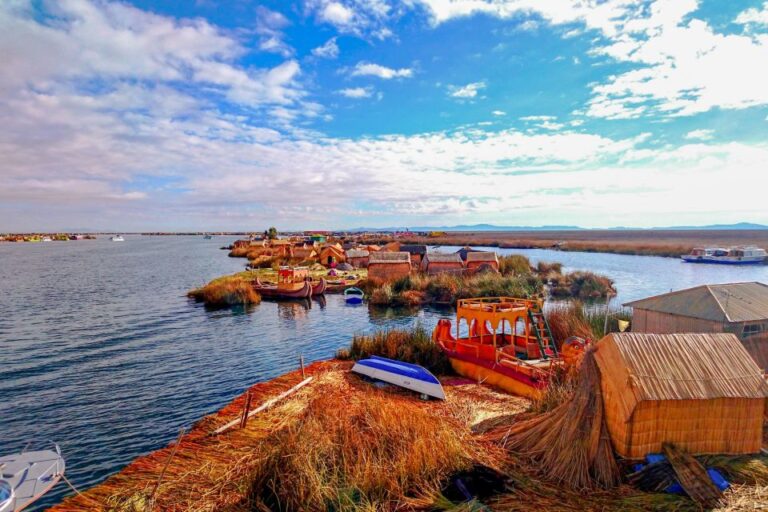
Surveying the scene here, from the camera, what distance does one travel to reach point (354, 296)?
38.5 meters

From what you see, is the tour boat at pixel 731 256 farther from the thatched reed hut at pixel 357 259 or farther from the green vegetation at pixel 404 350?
the green vegetation at pixel 404 350

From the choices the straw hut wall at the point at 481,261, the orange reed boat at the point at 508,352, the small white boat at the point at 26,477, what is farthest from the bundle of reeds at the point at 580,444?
the straw hut wall at the point at 481,261

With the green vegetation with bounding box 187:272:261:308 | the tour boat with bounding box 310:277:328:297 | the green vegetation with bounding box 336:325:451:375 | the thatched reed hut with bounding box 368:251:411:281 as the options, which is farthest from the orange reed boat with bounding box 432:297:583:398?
the thatched reed hut with bounding box 368:251:411:281

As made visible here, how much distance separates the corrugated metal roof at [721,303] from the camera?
43.5ft

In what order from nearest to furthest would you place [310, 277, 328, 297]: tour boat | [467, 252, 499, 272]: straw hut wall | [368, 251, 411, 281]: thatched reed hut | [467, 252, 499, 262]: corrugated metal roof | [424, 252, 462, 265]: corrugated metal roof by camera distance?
[310, 277, 328, 297]: tour boat
[368, 251, 411, 281]: thatched reed hut
[467, 252, 499, 272]: straw hut wall
[424, 252, 462, 265]: corrugated metal roof
[467, 252, 499, 262]: corrugated metal roof

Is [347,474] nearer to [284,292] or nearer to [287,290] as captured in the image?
[287,290]

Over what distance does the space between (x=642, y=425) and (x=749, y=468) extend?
Result: 1.76 meters

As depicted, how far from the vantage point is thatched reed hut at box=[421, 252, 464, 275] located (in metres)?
44.3

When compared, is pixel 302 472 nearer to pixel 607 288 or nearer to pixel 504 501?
pixel 504 501

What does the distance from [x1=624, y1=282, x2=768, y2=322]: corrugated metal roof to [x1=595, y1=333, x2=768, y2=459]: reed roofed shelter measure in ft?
25.2

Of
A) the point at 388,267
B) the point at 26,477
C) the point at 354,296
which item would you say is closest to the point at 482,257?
the point at 388,267

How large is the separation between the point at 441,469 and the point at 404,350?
34.7ft

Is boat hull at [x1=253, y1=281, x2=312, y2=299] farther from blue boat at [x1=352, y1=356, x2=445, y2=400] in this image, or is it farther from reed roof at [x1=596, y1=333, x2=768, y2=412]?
reed roof at [x1=596, y1=333, x2=768, y2=412]

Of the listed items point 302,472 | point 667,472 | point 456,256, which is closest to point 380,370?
point 302,472
